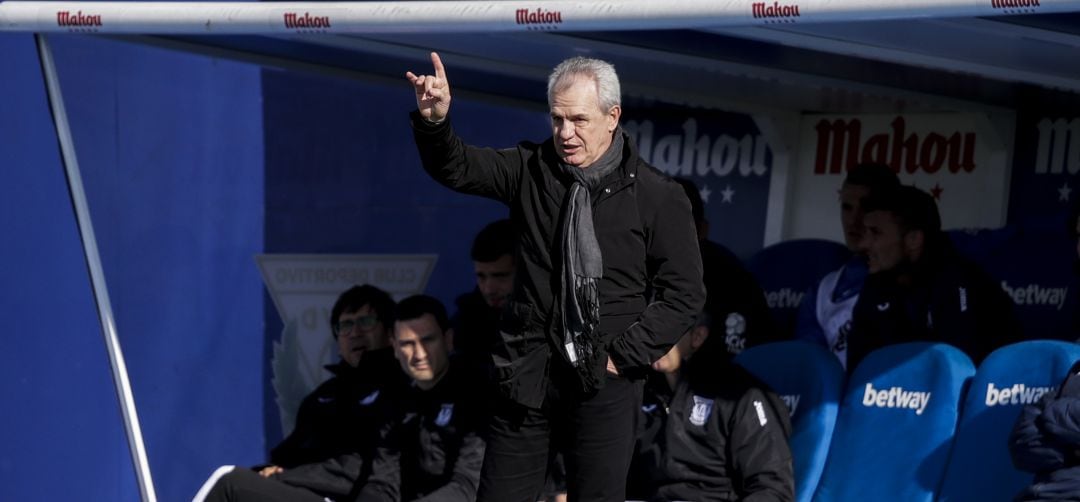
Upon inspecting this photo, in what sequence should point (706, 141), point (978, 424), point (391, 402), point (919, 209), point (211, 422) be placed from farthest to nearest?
1. point (211, 422)
2. point (706, 141)
3. point (391, 402)
4. point (919, 209)
5. point (978, 424)

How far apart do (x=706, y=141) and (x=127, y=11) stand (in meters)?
2.72

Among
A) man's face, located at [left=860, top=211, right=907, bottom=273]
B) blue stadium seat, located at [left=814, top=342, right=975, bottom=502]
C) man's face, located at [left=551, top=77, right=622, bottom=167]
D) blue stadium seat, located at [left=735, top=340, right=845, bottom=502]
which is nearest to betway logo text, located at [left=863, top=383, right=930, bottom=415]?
blue stadium seat, located at [left=814, top=342, right=975, bottom=502]

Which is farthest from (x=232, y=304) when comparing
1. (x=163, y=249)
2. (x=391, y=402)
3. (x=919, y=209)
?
(x=919, y=209)

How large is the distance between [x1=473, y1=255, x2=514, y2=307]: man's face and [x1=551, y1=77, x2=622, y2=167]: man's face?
2.42m

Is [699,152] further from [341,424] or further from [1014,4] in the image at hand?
[1014,4]

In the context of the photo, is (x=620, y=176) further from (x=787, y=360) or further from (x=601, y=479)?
(x=787, y=360)

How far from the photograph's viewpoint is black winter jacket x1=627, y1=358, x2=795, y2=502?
521cm

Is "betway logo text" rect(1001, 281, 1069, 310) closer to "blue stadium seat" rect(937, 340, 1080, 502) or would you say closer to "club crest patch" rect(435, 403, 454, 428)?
"blue stadium seat" rect(937, 340, 1080, 502)

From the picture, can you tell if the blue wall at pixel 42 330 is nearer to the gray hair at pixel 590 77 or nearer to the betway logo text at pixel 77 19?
the betway logo text at pixel 77 19

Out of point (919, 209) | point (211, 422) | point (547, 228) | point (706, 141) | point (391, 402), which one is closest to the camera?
point (547, 228)

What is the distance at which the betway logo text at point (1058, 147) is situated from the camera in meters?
6.20

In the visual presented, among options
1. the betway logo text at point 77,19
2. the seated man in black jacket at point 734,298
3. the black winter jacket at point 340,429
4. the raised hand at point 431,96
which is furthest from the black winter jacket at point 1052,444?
the betway logo text at point 77,19

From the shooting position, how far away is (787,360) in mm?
5734

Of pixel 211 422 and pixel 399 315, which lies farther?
pixel 211 422
